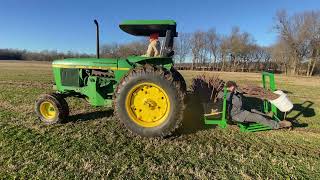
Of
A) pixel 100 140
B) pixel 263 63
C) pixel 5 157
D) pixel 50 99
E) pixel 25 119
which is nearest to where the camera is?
pixel 5 157

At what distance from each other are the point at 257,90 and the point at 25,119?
18.5ft

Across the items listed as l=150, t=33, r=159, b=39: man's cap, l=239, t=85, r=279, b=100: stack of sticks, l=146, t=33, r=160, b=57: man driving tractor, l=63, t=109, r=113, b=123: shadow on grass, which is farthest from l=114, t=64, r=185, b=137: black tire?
l=63, t=109, r=113, b=123: shadow on grass

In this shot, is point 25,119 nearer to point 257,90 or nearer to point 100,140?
point 100,140

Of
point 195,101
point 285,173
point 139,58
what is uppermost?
point 139,58

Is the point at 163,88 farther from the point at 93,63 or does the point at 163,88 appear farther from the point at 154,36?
the point at 93,63

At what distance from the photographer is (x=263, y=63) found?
81.8 meters

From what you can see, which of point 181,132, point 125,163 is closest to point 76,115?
point 181,132

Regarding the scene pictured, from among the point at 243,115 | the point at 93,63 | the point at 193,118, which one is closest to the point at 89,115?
the point at 93,63

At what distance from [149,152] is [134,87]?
4.41 feet

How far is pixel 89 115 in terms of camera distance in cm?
784

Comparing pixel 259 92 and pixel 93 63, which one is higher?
pixel 93 63

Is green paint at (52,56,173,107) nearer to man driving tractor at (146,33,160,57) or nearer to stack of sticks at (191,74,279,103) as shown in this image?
man driving tractor at (146,33,160,57)

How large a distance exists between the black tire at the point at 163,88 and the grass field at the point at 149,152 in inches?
8.9

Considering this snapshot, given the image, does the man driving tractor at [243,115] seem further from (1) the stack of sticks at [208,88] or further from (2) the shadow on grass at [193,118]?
(2) the shadow on grass at [193,118]
